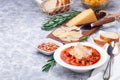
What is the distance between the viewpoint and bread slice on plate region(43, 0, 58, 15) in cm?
150

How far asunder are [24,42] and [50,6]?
0.99 ft

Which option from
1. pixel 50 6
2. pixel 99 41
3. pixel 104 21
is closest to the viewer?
pixel 99 41

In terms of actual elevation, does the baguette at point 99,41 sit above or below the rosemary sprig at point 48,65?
below

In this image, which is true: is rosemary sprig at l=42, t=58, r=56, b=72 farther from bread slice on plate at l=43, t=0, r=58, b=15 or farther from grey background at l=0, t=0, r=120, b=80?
bread slice on plate at l=43, t=0, r=58, b=15

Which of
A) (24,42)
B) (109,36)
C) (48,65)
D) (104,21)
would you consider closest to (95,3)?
(104,21)

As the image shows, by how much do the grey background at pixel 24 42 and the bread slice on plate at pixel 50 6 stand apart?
0.12ft

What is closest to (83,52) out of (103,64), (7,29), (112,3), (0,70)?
(103,64)

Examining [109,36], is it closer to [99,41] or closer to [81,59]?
[99,41]

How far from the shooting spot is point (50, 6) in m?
1.51

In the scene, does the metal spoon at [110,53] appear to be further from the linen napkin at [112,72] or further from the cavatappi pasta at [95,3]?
the cavatappi pasta at [95,3]

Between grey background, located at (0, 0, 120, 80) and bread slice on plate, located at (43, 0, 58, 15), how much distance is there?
0.04 meters

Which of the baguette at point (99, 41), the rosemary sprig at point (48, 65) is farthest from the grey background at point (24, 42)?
the baguette at point (99, 41)

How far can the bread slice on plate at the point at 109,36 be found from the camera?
4.00 ft

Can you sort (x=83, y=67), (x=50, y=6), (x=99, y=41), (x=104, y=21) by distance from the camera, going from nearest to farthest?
(x=83, y=67), (x=99, y=41), (x=104, y=21), (x=50, y=6)
